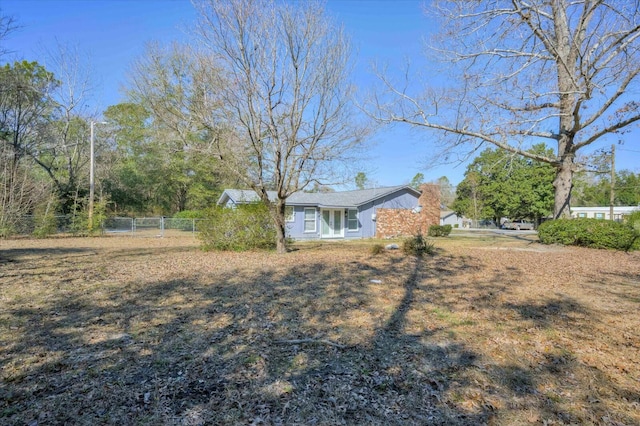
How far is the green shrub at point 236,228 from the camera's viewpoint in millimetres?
11703

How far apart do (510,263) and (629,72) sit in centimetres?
702

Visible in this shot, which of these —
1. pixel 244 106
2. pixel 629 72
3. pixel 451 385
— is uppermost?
pixel 629 72

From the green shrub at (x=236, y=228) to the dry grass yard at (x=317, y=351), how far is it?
477 centimetres

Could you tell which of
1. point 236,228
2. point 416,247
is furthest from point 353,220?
point 236,228

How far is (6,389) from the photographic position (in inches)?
106

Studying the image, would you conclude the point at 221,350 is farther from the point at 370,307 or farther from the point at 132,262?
the point at 132,262

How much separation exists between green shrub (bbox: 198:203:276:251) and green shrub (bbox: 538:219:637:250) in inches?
445

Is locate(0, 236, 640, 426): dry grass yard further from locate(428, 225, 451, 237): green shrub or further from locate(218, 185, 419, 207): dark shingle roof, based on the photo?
locate(428, 225, 451, 237): green shrub

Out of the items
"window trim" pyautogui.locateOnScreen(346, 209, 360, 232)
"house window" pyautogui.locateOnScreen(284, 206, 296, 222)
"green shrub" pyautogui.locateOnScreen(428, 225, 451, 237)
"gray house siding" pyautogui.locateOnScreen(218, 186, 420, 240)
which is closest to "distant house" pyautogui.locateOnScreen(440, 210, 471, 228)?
"gray house siding" pyautogui.locateOnScreen(218, 186, 420, 240)

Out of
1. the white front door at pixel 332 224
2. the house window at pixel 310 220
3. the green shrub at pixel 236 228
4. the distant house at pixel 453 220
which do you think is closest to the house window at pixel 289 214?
the house window at pixel 310 220

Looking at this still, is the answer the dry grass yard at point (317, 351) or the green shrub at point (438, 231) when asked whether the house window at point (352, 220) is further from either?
the dry grass yard at point (317, 351)

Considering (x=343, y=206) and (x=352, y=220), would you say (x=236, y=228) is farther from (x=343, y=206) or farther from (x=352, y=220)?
(x=352, y=220)

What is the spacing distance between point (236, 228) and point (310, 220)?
8.80 metres

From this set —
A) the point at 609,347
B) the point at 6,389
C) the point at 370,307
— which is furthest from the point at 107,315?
the point at 609,347
